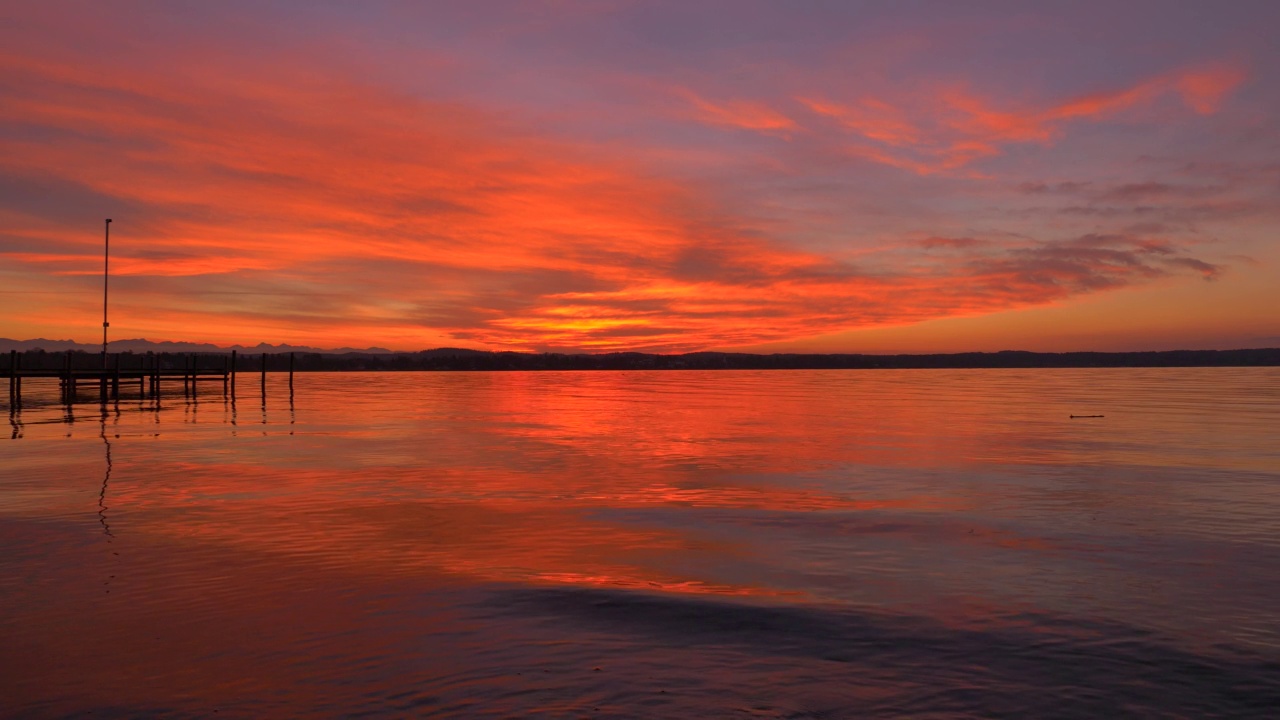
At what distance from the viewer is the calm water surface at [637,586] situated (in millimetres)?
6941

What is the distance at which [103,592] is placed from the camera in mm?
9703

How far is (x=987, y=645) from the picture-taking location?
804 centimetres

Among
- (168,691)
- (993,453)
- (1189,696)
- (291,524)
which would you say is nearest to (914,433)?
(993,453)

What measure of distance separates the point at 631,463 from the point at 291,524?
34.2 feet

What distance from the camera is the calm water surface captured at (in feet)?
22.8

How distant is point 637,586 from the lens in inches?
407

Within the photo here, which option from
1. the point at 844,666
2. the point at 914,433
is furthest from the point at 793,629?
the point at 914,433

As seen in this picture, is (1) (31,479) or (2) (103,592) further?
(1) (31,479)

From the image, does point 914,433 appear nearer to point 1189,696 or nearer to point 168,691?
point 1189,696

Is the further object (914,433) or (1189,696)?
(914,433)

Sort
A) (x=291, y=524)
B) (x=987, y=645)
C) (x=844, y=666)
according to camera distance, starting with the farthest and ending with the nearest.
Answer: (x=291, y=524), (x=987, y=645), (x=844, y=666)

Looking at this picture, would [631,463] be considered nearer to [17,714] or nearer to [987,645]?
[987,645]

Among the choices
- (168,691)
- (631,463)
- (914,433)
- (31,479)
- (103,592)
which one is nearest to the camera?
(168,691)

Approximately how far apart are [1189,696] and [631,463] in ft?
54.5
